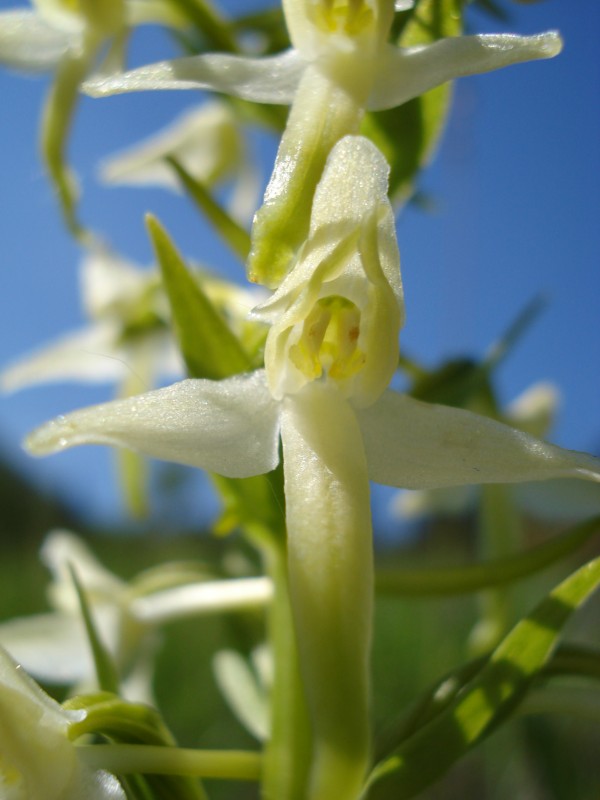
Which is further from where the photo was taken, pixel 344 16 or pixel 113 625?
pixel 113 625

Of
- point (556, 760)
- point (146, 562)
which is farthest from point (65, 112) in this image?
point (146, 562)

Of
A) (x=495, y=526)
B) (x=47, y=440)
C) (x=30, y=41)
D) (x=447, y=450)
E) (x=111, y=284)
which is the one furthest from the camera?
(x=111, y=284)

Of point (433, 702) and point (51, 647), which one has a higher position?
point (433, 702)

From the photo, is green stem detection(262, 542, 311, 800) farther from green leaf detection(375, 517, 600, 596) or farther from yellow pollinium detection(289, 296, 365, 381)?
yellow pollinium detection(289, 296, 365, 381)

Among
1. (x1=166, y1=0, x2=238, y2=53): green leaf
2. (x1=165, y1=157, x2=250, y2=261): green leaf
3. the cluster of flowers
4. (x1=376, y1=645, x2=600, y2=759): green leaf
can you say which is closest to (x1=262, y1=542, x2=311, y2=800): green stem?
(x1=376, y1=645, x2=600, y2=759): green leaf

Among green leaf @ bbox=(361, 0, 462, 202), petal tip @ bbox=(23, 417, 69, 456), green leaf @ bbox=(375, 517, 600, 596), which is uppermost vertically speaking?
green leaf @ bbox=(361, 0, 462, 202)

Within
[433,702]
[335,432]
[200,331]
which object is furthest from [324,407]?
[433,702]

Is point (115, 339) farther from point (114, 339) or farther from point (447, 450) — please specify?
point (447, 450)

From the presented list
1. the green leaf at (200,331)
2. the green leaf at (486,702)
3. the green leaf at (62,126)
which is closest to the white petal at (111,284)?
the green leaf at (62,126)
